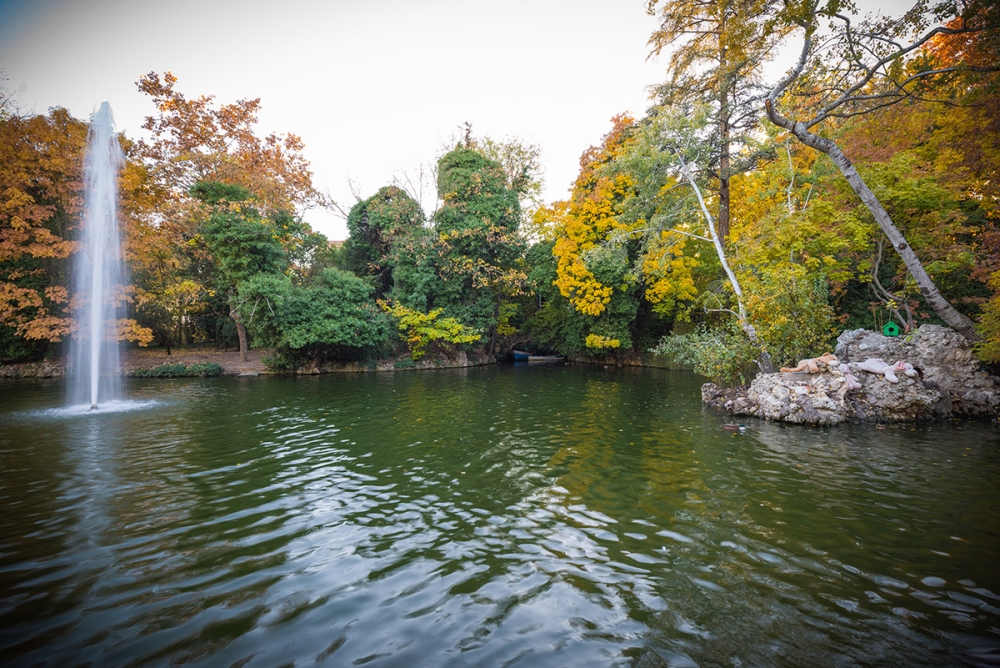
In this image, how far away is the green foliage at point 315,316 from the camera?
916 inches

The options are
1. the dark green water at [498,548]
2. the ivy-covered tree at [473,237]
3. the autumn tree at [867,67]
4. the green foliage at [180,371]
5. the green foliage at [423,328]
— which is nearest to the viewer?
the dark green water at [498,548]

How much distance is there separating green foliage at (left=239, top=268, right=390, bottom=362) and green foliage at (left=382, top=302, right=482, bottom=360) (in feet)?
4.24

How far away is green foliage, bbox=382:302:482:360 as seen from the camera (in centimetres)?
2812

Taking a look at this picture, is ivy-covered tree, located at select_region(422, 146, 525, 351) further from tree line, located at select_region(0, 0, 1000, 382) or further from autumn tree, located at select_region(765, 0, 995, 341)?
autumn tree, located at select_region(765, 0, 995, 341)

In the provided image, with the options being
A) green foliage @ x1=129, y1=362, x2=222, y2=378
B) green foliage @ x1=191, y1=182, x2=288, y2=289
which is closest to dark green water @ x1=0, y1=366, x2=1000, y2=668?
green foliage @ x1=129, y1=362, x2=222, y2=378

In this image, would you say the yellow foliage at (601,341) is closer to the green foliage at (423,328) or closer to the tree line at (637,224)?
the tree line at (637,224)

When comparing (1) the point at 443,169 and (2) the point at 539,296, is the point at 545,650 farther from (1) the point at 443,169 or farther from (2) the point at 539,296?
(2) the point at 539,296

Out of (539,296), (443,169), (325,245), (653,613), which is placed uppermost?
(443,169)

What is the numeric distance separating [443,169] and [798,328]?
24.9 meters

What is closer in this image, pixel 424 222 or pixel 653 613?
pixel 653 613

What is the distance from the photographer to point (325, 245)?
33.9m

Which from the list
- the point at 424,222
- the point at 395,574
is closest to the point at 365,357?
the point at 424,222

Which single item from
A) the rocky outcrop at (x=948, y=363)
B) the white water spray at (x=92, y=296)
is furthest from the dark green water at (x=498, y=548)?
the white water spray at (x=92, y=296)

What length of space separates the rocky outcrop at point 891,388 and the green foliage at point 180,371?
24.8 metres
